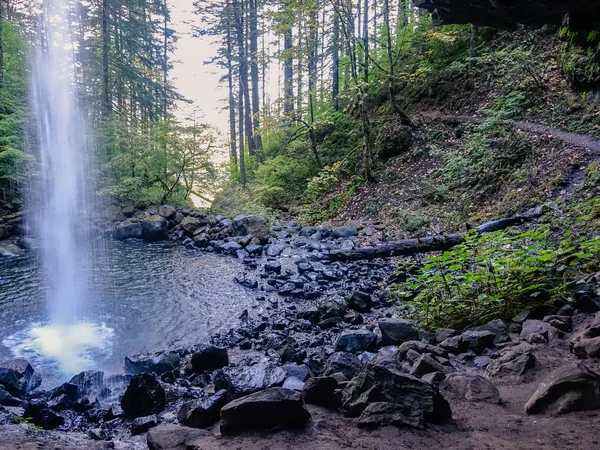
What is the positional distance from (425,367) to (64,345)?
5872mm

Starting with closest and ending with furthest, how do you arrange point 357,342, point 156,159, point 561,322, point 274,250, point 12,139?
1. point 561,322
2. point 357,342
3. point 274,250
4. point 12,139
5. point 156,159

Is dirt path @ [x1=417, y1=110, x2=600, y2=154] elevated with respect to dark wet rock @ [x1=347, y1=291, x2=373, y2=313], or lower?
elevated

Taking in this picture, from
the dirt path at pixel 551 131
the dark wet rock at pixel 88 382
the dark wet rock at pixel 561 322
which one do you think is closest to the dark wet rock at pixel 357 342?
the dark wet rock at pixel 561 322

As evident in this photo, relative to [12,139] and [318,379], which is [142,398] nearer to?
[318,379]

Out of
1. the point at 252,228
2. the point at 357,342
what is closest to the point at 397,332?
the point at 357,342

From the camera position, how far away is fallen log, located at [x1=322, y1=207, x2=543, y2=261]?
773 centimetres

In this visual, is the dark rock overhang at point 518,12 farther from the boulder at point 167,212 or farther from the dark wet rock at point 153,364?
the boulder at point 167,212

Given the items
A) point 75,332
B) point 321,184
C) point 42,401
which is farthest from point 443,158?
point 42,401

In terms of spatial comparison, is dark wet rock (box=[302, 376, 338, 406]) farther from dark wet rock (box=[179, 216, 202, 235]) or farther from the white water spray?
dark wet rock (box=[179, 216, 202, 235])

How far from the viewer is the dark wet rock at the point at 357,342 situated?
16.1 ft

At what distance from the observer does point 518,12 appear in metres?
4.07

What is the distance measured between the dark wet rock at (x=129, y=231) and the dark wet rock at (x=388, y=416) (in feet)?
49.3

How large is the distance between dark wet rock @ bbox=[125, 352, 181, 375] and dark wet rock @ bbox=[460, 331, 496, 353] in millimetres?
3676

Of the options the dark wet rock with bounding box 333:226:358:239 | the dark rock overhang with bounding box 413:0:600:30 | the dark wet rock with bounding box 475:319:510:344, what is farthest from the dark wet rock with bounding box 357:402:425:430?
the dark wet rock with bounding box 333:226:358:239
